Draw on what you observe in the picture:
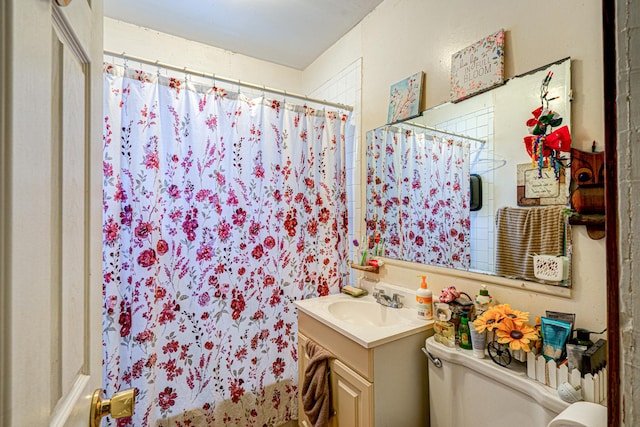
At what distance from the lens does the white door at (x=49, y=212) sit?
29 centimetres

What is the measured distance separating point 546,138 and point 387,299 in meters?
0.98

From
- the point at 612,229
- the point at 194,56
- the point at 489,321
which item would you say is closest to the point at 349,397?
the point at 489,321

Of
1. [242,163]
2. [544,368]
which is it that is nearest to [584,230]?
[544,368]

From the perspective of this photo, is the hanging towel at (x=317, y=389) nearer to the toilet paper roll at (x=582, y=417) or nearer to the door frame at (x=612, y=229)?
the toilet paper roll at (x=582, y=417)

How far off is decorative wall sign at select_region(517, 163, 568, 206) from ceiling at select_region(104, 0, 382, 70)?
1.28 m

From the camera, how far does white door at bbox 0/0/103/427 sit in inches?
11.4

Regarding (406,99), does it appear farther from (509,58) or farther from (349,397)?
(349,397)

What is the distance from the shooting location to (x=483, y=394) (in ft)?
3.18

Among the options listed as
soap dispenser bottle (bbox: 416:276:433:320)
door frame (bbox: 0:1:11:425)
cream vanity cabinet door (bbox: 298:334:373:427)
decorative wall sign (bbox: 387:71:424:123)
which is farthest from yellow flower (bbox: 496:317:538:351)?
door frame (bbox: 0:1:11:425)

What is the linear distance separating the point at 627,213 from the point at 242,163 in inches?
60.9

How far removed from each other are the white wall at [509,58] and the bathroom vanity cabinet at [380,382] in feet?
1.19

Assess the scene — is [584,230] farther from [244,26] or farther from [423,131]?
[244,26]

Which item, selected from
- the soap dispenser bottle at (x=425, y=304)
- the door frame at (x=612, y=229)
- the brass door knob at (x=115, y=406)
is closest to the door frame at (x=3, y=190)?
the brass door knob at (x=115, y=406)

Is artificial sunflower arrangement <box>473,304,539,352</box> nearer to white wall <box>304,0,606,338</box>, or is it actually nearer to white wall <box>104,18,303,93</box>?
white wall <box>304,0,606,338</box>
